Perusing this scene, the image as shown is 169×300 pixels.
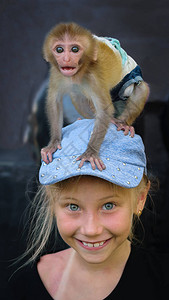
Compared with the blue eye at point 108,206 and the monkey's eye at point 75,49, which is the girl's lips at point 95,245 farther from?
the monkey's eye at point 75,49

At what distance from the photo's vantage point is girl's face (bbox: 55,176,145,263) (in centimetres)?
110

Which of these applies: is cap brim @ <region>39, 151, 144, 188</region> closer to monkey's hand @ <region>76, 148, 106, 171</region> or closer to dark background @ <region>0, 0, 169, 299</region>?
monkey's hand @ <region>76, 148, 106, 171</region>

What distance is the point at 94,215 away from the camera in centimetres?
110

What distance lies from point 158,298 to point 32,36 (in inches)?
42.7

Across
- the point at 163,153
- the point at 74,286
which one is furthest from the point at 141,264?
the point at 163,153

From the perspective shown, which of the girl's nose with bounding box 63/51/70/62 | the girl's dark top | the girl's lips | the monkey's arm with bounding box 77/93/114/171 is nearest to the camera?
the girl's nose with bounding box 63/51/70/62

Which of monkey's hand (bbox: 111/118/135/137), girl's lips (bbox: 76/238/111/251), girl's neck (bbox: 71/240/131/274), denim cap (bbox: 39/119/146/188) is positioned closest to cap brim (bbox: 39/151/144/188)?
denim cap (bbox: 39/119/146/188)

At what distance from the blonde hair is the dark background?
0.36 feet

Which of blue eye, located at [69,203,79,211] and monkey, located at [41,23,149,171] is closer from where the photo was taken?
monkey, located at [41,23,149,171]

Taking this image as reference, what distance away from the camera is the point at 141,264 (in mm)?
1350

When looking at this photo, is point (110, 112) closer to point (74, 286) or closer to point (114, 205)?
point (114, 205)

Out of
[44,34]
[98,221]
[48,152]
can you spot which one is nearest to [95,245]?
[98,221]

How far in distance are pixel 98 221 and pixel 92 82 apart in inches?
16.6

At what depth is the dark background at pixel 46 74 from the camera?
51.5 inches
